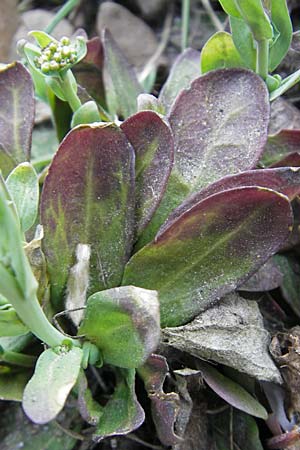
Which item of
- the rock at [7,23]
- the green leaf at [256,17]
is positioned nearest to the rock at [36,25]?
the rock at [7,23]

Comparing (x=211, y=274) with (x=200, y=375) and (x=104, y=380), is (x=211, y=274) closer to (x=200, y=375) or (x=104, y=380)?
(x=200, y=375)

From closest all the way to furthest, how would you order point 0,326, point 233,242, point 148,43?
point 0,326 → point 233,242 → point 148,43

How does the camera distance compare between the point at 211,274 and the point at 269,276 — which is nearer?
the point at 211,274

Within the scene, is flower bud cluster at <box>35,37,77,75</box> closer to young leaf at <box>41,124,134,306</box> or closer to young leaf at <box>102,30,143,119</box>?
young leaf at <box>41,124,134,306</box>

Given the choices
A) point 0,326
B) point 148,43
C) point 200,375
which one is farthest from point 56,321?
point 148,43

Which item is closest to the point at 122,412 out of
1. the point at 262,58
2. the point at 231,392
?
the point at 231,392
